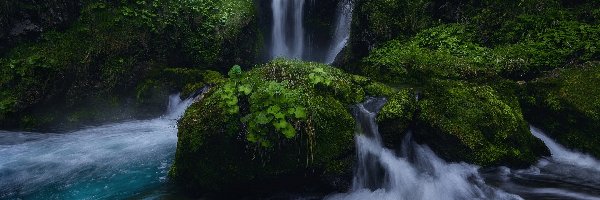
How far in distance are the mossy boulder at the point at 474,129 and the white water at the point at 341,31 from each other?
23.1ft

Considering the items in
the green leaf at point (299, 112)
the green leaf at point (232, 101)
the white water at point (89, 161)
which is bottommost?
the white water at point (89, 161)

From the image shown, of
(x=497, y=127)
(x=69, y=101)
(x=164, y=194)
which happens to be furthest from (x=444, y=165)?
(x=69, y=101)

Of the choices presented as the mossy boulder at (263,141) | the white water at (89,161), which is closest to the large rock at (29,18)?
the white water at (89,161)

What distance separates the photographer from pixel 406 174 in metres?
6.20

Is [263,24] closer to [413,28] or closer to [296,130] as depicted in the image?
[413,28]

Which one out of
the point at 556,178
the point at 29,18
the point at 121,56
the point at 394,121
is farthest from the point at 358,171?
the point at 29,18

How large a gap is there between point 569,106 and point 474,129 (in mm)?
2024

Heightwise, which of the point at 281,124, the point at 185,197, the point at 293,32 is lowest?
the point at 185,197

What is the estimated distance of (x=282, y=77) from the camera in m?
6.77

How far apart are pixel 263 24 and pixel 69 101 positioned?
21.3 feet

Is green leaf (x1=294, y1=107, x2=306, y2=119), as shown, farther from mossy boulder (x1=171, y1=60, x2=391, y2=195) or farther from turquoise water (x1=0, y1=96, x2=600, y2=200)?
turquoise water (x1=0, y1=96, x2=600, y2=200)

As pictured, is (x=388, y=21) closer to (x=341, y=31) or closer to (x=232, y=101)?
(x=341, y=31)

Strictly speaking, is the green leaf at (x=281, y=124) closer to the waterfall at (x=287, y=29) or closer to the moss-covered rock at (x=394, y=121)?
the moss-covered rock at (x=394, y=121)

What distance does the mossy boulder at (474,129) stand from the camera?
20.1 ft
